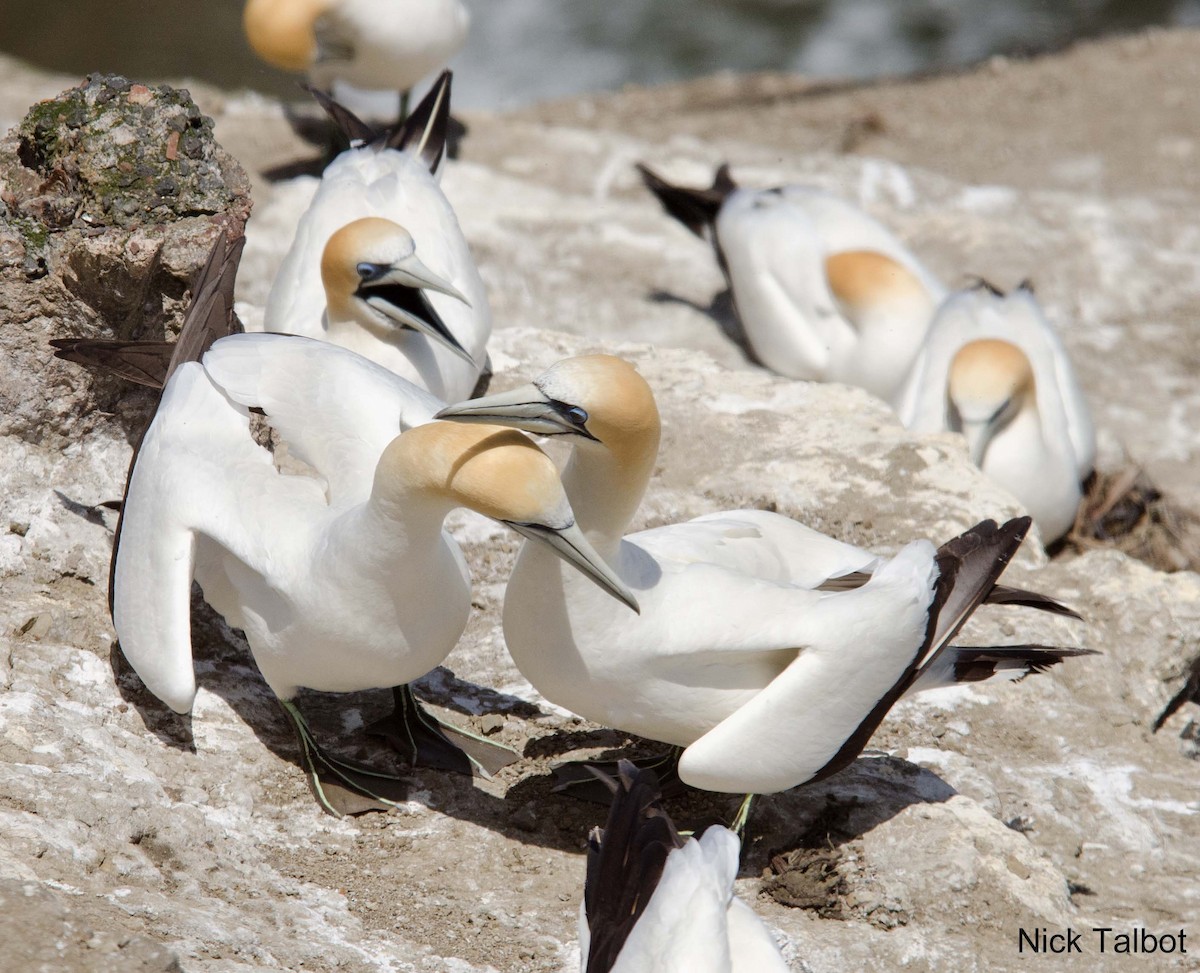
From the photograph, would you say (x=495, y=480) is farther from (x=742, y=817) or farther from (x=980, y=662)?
(x=980, y=662)

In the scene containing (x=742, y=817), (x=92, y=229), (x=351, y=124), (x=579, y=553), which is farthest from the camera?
(x=351, y=124)

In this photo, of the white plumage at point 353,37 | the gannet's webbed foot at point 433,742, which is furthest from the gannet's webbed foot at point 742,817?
the white plumage at point 353,37

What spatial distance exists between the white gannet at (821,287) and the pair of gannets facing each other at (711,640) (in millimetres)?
4192

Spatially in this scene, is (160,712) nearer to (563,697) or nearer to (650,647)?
(563,697)

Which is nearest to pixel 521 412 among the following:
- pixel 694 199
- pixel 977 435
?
pixel 977 435

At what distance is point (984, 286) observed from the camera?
7.26 metres

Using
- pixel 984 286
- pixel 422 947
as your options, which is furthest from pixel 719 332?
pixel 422 947

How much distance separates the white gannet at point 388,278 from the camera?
5055mm

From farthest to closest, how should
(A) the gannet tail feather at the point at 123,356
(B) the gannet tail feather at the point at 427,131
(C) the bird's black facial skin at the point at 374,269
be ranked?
1. (B) the gannet tail feather at the point at 427,131
2. (C) the bird's black facial skin at the point at 374,269
3. (A) the gannet tail feather at the point at 123,356

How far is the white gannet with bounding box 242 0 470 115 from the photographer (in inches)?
345

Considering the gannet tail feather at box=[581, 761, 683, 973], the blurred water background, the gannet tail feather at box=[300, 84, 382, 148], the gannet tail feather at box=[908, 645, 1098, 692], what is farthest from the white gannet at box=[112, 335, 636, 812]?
the blurred water background

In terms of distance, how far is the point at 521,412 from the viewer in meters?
3.04

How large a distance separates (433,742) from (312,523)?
0.75m

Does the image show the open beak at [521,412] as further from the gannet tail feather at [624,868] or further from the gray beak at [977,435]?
the gray beak at [977,435]
